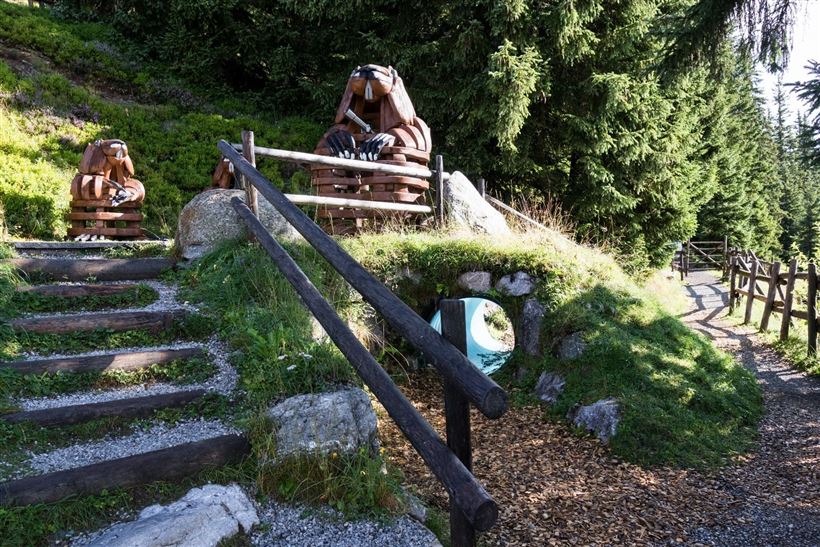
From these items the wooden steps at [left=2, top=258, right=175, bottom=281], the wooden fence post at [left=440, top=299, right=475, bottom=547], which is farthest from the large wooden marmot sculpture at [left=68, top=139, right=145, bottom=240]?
the wooden fence post at [left=440, top=299, right=475, bottom=547]

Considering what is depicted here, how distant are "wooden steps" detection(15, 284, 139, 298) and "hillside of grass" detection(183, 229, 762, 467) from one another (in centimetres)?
59

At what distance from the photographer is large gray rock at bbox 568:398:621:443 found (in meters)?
5.30

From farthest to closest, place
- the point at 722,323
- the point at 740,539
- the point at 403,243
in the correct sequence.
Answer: the point at 722,323 < the point at 403,243 < the point at 740,539

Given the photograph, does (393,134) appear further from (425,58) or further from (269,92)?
(269,92)

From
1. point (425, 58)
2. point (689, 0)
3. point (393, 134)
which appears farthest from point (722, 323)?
point (393, 134)

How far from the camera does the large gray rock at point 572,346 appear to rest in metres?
6.07

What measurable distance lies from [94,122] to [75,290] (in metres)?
8.89

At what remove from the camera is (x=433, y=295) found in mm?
6844

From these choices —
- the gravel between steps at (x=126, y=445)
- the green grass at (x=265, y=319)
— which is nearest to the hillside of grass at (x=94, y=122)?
the green grass at (x=265, y=319)

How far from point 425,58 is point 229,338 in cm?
875

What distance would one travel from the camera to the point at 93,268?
523 cm

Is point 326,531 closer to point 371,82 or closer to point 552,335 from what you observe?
point 552,335

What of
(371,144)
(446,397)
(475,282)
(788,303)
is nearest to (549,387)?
(475,282)

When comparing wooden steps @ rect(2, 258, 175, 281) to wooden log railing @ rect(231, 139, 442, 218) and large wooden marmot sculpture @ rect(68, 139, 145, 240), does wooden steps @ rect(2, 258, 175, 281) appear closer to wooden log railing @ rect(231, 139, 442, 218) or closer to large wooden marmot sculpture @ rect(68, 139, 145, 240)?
wooden log railing @ rect(231, 139, 442, 218)
